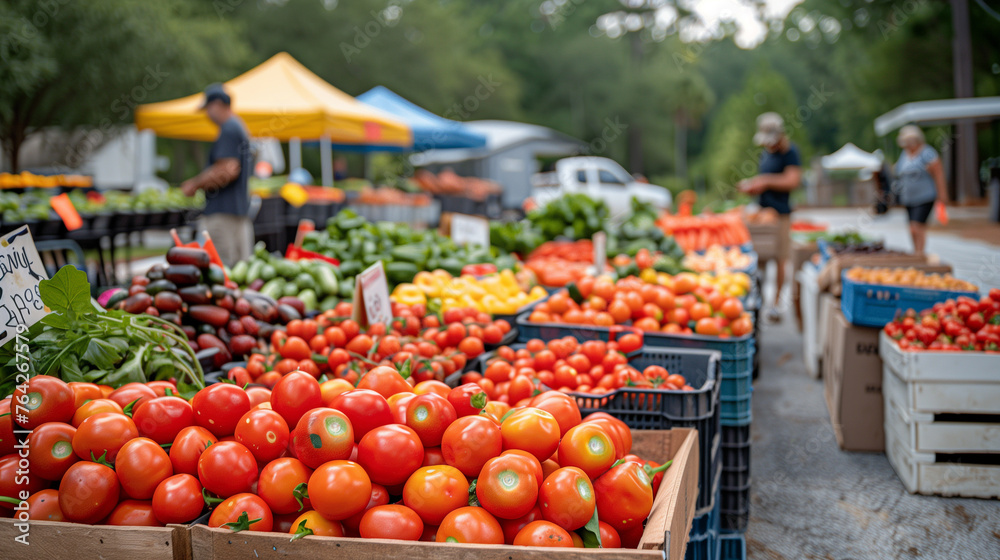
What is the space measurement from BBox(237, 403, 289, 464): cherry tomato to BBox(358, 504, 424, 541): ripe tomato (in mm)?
310

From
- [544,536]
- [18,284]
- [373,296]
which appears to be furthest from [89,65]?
[544,536]

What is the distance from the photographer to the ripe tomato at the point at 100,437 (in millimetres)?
1688

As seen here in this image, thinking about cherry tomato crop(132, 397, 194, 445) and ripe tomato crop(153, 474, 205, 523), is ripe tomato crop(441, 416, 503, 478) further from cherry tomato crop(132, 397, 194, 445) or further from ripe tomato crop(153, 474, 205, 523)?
cherry tomato crop(132, 397, 194, 445)

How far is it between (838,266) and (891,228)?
46.1 feet

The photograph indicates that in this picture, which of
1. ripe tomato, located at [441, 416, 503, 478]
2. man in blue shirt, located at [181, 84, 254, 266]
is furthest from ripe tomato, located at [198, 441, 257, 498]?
man in blue shirt, located at [181, 84, 254, 266]

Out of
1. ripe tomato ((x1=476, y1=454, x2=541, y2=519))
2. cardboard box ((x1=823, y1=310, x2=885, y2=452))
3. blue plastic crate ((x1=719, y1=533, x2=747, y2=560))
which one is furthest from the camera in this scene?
cardboard box ((x1=823, y1=310, x2=885, y2=452))

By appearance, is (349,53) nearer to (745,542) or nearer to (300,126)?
(300,126)

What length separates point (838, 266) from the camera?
4688mm

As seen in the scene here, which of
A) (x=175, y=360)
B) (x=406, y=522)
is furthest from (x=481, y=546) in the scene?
(x=175, y=360)

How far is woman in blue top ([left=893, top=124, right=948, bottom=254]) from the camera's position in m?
7.97

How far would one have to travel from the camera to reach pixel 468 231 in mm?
5777

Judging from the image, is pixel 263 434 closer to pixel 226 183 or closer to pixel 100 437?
pixel 100 437

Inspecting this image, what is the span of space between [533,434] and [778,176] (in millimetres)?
6493

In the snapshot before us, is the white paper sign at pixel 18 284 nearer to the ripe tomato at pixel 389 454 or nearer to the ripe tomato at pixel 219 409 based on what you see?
the ripe tomato at pixel 219 409
